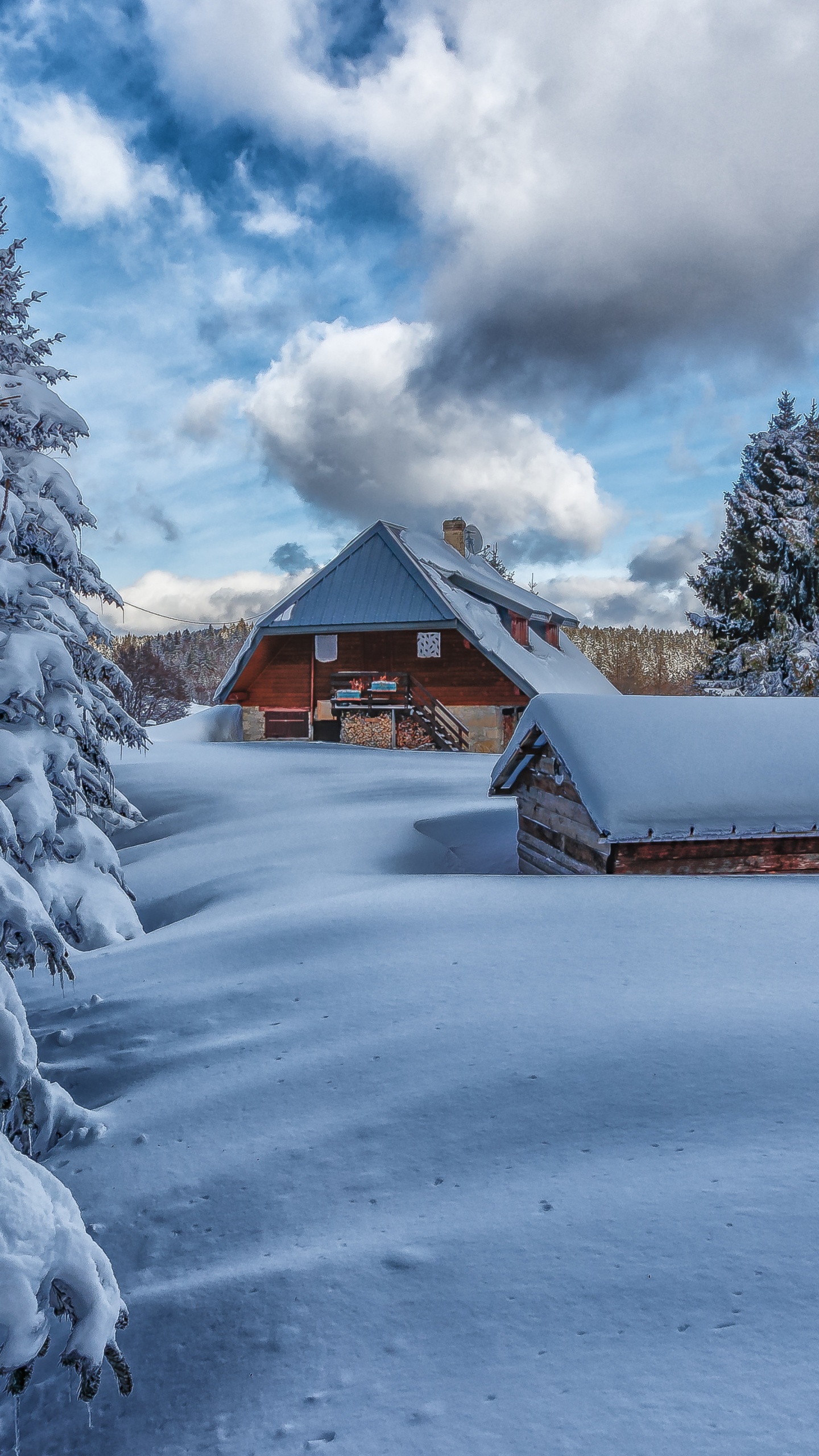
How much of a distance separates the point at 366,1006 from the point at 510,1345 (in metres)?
2.26

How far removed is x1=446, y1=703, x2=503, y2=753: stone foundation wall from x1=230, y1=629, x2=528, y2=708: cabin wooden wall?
0.82ft

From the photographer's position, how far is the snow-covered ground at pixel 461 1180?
195 cm

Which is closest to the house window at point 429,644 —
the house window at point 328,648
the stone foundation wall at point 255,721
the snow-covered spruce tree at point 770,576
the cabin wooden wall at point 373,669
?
the cabin wooden wall at point 373,669

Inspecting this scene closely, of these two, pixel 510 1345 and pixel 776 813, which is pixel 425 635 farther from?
pixel 510 1345

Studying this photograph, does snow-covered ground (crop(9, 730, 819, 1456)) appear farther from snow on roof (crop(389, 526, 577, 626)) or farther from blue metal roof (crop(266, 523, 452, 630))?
snow on roof (crop(389, 526, 577, 626))

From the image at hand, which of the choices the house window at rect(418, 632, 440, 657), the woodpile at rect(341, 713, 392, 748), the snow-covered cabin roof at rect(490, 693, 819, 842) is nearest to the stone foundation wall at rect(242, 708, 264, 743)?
the woodpile at rect(341, 713, 392, 748)

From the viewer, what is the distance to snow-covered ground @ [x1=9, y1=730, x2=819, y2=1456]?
1.95m

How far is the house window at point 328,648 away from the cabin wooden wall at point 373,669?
0.47ft

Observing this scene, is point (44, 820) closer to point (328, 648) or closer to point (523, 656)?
point (328, 648)

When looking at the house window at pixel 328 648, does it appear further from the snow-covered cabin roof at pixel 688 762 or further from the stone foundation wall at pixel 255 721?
the snow-covered cabin roof at pixel 688 762

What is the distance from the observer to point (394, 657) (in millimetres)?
24219

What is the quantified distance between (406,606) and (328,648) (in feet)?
10.1

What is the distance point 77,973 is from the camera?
6027 millimetres

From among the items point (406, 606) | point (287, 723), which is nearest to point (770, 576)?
point (406, 606)
